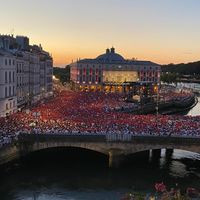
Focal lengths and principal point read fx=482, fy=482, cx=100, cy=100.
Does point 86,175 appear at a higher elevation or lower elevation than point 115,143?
lower

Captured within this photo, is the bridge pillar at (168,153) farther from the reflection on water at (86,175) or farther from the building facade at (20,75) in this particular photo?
the building facade at (20,75)

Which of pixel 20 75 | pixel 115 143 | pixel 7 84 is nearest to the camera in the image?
pixel 115 143

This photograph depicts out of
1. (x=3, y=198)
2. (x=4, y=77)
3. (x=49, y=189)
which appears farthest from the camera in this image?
(x=4, y=77)

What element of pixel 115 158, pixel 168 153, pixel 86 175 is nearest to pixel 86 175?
pixel 86 175

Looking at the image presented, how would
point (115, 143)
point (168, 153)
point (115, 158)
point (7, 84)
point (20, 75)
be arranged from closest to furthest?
point (115, 143), point (115, 158), point (168, 153), point (7, 84), point (20, 75)

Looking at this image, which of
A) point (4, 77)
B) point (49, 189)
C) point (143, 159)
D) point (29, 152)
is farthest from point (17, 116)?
point (49, 189)

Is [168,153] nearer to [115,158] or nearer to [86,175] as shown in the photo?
[115,158]

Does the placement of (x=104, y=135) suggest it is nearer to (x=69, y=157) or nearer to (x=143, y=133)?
(x=143, y=133)

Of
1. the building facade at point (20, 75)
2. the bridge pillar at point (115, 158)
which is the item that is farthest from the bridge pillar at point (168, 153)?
the building facade at point (20, 75)
